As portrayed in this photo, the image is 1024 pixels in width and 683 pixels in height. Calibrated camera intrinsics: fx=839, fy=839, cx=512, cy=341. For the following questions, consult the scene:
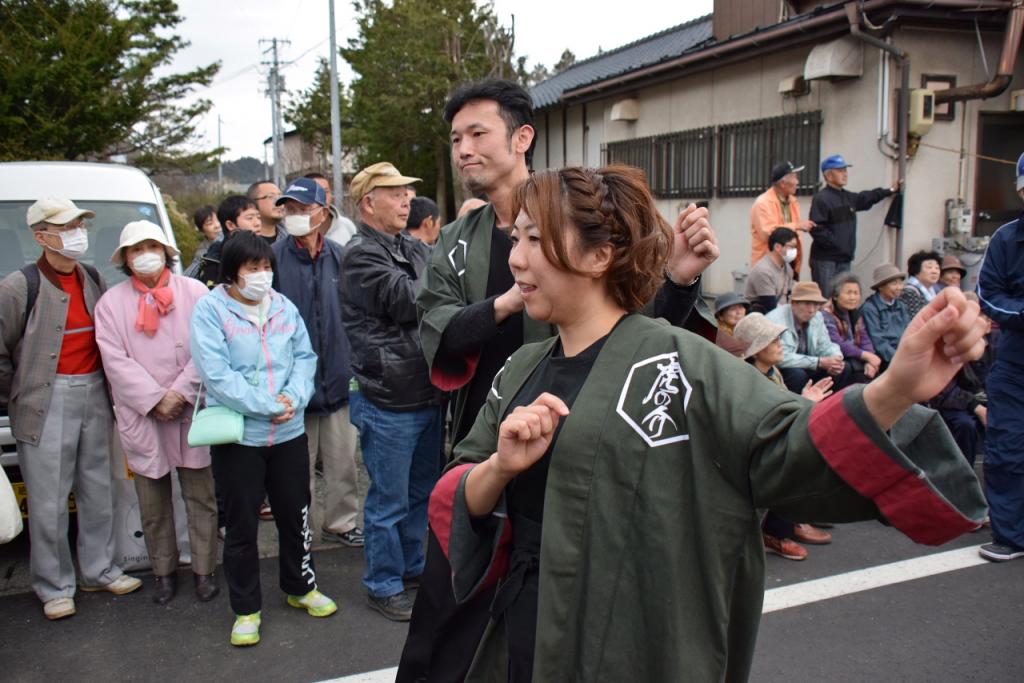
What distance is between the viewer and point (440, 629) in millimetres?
2266

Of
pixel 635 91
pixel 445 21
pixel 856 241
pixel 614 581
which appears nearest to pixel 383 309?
pixel 614 581

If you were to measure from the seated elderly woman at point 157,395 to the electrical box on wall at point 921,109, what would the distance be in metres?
7.73

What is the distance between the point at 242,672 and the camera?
3.69 meters

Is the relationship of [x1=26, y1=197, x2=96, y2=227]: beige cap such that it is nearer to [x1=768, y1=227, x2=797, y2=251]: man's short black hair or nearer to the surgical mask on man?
the surgical mask on man

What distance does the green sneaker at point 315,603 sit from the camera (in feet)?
13.8

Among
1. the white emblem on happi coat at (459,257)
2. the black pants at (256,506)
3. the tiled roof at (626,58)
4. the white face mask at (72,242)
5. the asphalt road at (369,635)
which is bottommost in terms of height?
the asphalt road at (369,635)

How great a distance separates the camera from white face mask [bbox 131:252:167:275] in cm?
433

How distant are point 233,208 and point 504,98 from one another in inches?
155

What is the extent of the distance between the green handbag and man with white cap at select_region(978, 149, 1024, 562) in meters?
4.05

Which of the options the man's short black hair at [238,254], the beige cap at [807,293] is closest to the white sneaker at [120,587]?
the man's short black hair at [238,254]

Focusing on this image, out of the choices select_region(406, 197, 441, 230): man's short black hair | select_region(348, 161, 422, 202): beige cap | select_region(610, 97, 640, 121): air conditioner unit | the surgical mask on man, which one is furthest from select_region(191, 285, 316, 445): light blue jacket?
select_region(610, 97, 640, 121): air conditioner unit

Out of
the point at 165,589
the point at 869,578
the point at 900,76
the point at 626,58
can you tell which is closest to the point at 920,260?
the point at 900,76

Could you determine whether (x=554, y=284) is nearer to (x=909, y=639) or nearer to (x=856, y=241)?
(x=909, y=639)

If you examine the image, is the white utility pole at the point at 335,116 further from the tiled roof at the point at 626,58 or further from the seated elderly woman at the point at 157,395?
the seated elderly woman at the point at 157,395
